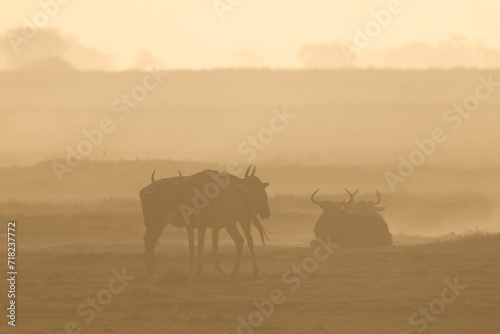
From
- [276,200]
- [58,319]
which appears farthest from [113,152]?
[58,319]

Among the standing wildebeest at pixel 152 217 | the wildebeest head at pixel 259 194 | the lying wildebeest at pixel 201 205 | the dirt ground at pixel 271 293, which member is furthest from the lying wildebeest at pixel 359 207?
the standing wildebeest at pixel 152 217

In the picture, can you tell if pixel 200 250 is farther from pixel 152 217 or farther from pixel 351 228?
pixel 351 228

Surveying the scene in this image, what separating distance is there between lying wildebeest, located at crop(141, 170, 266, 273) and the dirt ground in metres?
0.91

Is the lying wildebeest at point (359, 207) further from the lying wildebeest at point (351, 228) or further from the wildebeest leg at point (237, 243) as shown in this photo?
the wildebeest leg at point (237, 243)

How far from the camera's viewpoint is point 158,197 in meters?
24.9

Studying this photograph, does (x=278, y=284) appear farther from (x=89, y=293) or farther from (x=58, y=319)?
(x=58, y=319)

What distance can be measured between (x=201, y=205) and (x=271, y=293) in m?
3.62

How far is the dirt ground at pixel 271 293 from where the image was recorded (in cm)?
1809

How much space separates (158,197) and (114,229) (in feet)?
54.2

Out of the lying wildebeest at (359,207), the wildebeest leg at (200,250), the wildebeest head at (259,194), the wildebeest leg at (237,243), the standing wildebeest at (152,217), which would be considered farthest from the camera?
the lying wildebeest at (359,207)

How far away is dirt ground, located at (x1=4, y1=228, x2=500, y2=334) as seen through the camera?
712 inches

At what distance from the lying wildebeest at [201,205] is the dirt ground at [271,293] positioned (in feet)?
2.99

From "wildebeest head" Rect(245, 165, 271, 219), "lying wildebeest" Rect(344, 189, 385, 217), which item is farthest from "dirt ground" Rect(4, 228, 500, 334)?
"lying wildebeest" Rect(344, 189, 385, 217)

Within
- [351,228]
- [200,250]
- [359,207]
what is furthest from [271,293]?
[359,207]
